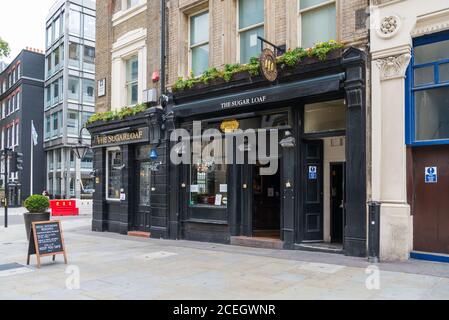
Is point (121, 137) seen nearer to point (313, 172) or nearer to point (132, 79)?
point (132, 79)

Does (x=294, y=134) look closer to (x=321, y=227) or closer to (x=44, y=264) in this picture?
(x=321, y=227)

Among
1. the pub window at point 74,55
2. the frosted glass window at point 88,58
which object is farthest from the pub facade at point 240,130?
the frosted glass window at point 88,58

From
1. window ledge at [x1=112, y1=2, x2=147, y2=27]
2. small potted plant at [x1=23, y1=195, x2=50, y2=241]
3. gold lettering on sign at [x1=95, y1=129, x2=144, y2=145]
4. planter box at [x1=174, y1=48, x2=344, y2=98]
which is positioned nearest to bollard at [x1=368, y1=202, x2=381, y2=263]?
planter box at [x1=174, y1=48, x2=344, y2=98]

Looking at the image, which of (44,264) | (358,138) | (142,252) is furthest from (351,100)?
(44,264)

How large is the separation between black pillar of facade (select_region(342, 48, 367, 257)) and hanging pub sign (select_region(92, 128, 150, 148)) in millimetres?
7052

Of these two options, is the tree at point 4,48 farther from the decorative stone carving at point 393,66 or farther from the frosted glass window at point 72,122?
the decorative stone carving at point 393,66

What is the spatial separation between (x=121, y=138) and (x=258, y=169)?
17.9 feet

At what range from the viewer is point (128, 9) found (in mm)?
15883

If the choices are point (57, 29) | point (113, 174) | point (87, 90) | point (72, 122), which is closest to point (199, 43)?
point (113, 174)

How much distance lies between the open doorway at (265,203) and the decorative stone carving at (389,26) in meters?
5.09

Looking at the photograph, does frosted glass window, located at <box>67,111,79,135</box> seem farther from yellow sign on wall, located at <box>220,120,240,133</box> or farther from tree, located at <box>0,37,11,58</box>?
yellow sign on wall, located at <box>220,120,240,133</box>

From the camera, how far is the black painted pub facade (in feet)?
31.4

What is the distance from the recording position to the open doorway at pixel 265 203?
505 inches

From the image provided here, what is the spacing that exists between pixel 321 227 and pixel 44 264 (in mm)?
6558
